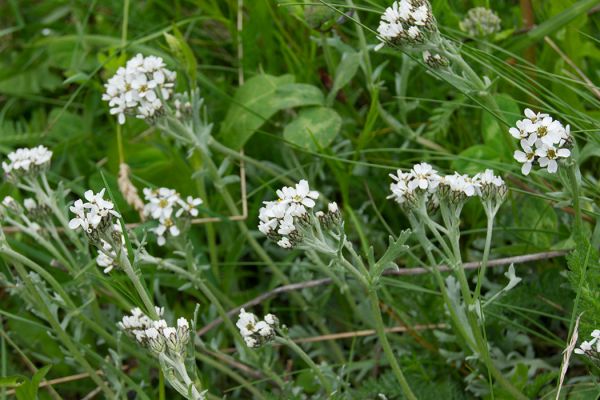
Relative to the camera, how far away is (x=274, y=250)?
13.2ft

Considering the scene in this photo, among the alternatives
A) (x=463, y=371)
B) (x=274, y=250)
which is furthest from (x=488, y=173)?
(x=274, y=250)

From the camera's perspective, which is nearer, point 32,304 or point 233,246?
point 32,304

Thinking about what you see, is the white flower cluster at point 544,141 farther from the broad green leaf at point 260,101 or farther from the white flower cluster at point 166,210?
the broad green leaf at point 260,101

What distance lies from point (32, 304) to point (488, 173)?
1.72 meters

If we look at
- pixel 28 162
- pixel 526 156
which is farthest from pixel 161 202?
pixel 526 156

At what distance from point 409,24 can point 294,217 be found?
710 mm

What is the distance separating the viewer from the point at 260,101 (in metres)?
3.81

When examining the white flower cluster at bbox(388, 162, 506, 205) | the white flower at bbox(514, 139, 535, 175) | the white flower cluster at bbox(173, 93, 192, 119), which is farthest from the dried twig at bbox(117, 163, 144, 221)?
the white flower at bbox(514, 139, 535, 175)

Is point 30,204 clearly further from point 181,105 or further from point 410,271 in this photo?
point 410,271

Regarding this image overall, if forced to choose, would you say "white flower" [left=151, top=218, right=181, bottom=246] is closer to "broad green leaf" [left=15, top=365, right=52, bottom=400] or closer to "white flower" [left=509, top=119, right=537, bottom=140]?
"broad green leaf" [left=15, top=365, right=52, bottom=400]

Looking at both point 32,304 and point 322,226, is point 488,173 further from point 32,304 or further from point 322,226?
point 32,304

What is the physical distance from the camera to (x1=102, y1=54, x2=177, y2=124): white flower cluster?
3.19 metres

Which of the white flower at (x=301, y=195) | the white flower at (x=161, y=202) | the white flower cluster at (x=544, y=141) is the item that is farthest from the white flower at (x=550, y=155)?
the white flower at (x=161, y=202)

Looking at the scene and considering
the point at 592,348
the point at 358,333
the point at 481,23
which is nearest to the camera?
the point at 592,348
